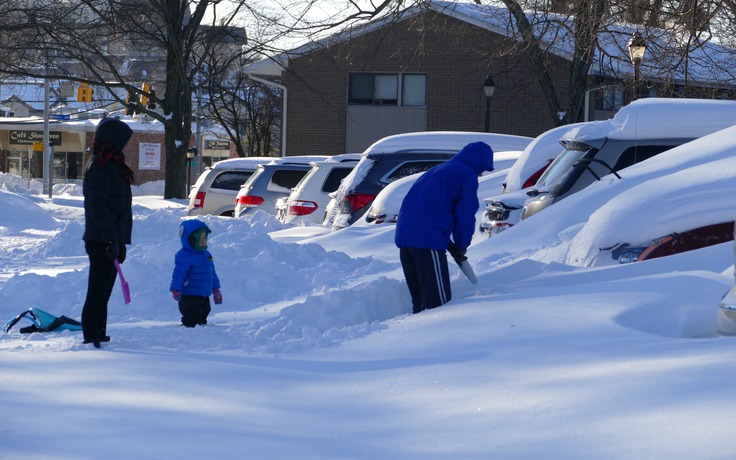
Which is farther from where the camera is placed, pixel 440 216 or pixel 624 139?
pixel 624 139

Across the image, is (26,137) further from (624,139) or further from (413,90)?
(624,139)

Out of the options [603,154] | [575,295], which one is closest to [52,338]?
[575,295]

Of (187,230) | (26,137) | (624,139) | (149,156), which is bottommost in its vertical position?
(187,230)

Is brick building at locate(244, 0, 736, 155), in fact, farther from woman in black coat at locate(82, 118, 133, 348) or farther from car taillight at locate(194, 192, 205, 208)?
woman in black coat at locate(82, 118, 133, 348)

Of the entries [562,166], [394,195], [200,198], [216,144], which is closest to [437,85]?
[200,198]

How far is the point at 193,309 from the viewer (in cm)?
847

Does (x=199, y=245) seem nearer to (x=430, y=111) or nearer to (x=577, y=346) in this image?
(x=577, y=346)

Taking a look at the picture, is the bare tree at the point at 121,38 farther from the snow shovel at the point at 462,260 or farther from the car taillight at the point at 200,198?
the snow shovel at the point at 462,260

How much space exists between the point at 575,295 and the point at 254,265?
5.77 m

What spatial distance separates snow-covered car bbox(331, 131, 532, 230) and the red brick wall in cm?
1875

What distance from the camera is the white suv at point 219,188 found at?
23.7 meters

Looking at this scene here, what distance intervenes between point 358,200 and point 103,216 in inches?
369

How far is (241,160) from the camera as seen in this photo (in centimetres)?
2430

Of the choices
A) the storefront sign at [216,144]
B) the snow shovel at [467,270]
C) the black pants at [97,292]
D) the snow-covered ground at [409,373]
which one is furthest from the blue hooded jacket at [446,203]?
the storefront sign at [216,144]
